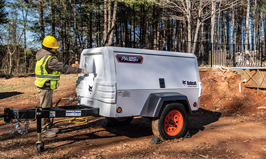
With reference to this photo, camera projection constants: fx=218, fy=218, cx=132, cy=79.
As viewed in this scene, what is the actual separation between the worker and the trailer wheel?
2087 millimetres

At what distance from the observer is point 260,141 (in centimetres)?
534

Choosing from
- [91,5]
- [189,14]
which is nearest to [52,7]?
[91,5]

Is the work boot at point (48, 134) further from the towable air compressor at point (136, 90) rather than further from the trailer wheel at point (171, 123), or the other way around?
the trailer wheel at point (171, 123)

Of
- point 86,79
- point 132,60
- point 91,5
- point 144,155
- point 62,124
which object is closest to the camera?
point 144,155

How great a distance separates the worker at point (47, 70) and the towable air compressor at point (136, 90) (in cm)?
46

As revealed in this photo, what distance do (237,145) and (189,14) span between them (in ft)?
47.2

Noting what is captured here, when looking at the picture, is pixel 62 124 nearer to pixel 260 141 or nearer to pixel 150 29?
pixel 260 141

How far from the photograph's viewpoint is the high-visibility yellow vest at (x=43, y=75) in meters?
4.99

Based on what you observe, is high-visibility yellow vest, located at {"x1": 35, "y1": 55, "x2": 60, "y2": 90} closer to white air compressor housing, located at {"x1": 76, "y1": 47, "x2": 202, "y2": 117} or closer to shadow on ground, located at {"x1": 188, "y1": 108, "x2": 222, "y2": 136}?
white air compressor housing, located at {"x1": 76, "y1": 47, "x2": 202, "y2": 117}

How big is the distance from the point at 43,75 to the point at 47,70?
0.15 meters

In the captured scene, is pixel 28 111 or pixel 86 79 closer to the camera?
pixel 28 111

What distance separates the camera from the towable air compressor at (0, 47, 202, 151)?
4.39 m

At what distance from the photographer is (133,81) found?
4.67m

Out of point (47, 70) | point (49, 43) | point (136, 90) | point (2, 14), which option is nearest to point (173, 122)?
point (136, 90)
